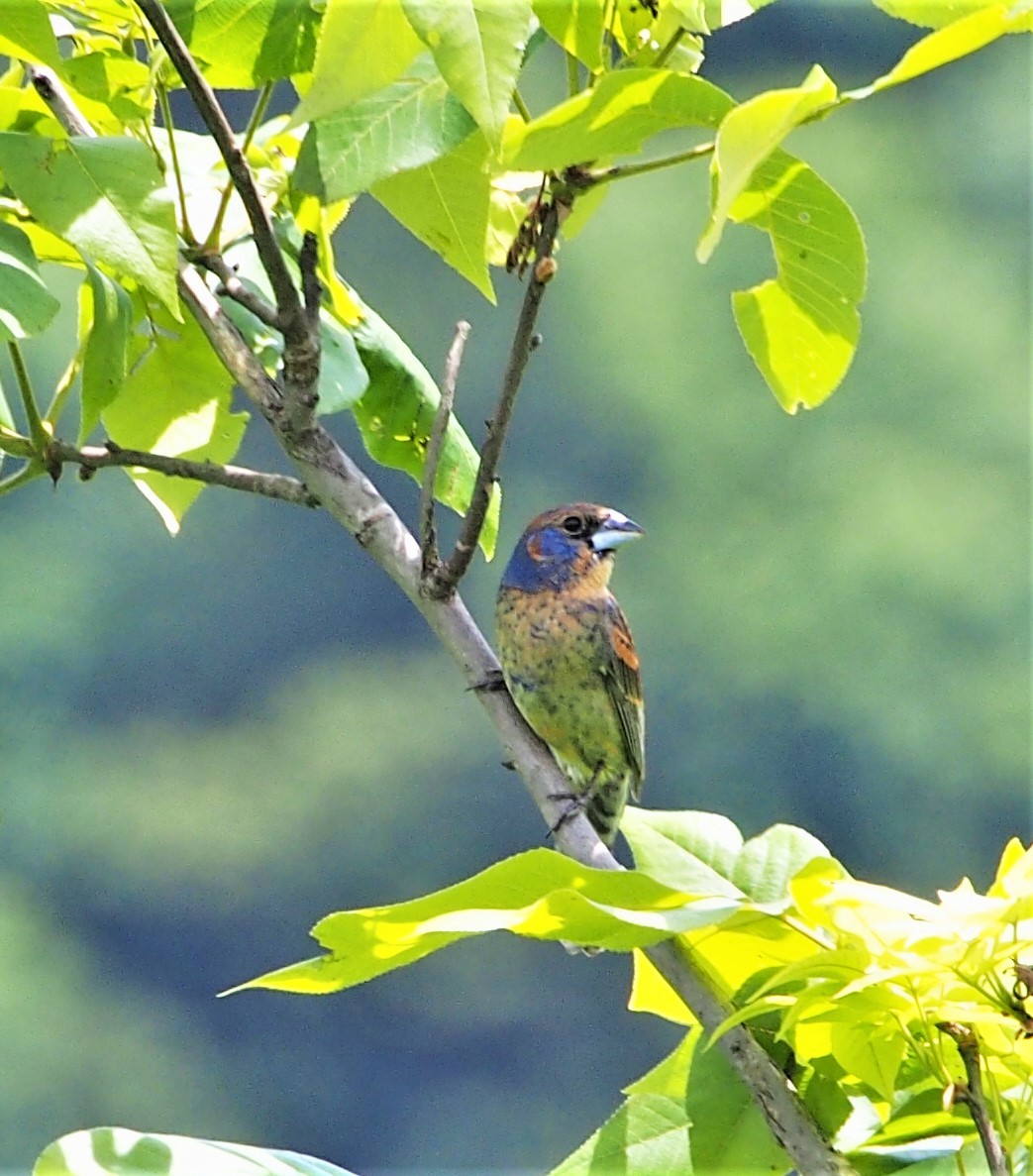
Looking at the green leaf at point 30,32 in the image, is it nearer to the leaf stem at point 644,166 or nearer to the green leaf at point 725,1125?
the leaf stem at point 644,166

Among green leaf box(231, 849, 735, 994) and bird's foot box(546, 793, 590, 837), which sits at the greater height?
green leaf box(231, 849, 735, 994)

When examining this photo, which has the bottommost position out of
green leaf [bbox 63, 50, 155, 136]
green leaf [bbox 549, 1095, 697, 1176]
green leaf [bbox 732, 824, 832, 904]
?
green leaf [bbox 549, 1095, 697, 1176]

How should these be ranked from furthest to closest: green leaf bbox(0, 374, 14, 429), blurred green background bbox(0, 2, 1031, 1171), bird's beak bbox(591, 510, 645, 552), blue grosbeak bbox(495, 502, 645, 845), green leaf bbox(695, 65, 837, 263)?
blurred green background bbox(0, 2, 1031, 1171), bird's beak bbox(591, 510, 645, 552), blue grosbeak bbox(495, 502, 645, 845), green leaf bbox(0, 374, 14, 429), green leaf bbox(695, 65, 837, 263)

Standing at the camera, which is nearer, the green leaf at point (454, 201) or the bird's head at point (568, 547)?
the green leaf at point (454, 201)

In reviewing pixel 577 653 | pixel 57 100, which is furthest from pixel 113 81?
pixel 577 653

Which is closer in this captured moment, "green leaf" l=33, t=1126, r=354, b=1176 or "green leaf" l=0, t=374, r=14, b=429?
"green leaf" l=33, t=1126, r=354, b=1176

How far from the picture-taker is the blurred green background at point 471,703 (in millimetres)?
9609

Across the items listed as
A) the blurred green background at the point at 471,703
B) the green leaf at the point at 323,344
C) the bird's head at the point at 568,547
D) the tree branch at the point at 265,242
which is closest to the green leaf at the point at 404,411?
the green leaf at the point at 323,344

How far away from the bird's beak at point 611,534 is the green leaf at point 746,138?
1.07m

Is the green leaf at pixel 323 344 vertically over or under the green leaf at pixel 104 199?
under

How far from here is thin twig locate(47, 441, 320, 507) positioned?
62 centimetres

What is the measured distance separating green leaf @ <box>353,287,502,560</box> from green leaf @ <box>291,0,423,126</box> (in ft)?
0.92

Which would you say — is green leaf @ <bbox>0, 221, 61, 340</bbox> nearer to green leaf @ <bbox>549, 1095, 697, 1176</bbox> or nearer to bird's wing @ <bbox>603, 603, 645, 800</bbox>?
green leaf @ <bbox>549, 1095, 697, 1176</bbox>

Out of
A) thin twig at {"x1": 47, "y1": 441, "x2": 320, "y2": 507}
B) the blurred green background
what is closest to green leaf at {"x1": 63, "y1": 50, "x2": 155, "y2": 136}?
thin twig at {"x1": 47, "y1": 441, "x2": 320, "y2": 507}
